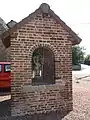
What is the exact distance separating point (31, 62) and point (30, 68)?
0.24m

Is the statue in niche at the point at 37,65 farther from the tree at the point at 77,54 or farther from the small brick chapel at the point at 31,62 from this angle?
the tree at the point at 77,54

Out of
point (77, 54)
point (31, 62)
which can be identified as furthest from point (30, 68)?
point (77, 54)

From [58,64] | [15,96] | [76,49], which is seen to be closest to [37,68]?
[58,64]

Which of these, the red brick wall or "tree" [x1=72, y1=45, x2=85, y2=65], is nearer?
the red brick wall

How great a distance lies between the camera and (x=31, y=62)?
9.25 meters

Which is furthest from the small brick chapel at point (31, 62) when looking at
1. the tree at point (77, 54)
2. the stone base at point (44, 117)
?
the tree at point (77, 54)

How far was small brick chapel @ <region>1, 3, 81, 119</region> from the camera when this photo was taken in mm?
8969

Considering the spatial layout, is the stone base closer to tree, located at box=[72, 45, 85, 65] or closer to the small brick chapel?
the small brick chapel

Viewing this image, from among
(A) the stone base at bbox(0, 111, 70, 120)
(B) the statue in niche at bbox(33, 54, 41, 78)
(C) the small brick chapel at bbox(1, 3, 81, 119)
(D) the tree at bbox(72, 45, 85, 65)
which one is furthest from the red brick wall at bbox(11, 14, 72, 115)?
(D) the tree at bbox(72, 45, 85, 65)

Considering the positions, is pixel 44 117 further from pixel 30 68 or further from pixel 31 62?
pixel 31 62

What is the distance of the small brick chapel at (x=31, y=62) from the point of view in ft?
29.4

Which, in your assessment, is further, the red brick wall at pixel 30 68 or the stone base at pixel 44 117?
the red brick wall at pixel 30 68

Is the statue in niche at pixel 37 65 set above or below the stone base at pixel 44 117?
above

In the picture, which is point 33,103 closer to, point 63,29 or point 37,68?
point 37,68
